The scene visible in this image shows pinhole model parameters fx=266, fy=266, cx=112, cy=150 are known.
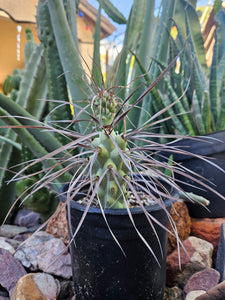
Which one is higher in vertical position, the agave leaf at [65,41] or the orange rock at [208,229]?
the agave leaf at [65,41]

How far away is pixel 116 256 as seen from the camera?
1.67 ft

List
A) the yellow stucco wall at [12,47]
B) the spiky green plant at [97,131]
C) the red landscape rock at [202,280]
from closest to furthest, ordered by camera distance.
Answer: the spiky green plant at [97,131] < the red landscape rock at [202,280] < the yellow stucco wall at [12,47]

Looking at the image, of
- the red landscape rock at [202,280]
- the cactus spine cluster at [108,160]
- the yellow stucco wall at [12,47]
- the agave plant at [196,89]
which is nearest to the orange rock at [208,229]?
the red landscape rock at [202,280]

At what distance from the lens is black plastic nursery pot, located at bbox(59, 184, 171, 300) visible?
498mm

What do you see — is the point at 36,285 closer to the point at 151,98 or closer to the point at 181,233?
the point at 181,233

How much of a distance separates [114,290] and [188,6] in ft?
3.59

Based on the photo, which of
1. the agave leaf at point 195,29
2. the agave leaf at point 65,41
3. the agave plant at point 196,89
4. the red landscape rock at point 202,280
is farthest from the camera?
the agave leaf at point 195,29

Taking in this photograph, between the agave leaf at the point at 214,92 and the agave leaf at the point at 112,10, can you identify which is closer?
the agave leaf at the point at 214,92

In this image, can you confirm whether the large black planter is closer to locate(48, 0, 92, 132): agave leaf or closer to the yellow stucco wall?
locate(48, 0, 92, 132): agave leaf

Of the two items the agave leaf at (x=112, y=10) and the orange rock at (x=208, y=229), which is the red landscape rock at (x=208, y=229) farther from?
the agave leaf at (x=112, y=10)

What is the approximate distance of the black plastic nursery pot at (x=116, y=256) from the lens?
1.63 feet

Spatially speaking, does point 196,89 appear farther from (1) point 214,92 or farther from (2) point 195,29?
(2) point 195,29

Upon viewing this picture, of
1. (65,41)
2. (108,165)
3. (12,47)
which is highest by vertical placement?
(12,47)

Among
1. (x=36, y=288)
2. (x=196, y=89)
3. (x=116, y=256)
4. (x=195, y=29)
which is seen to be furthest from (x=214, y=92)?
(x=36, y=288)
